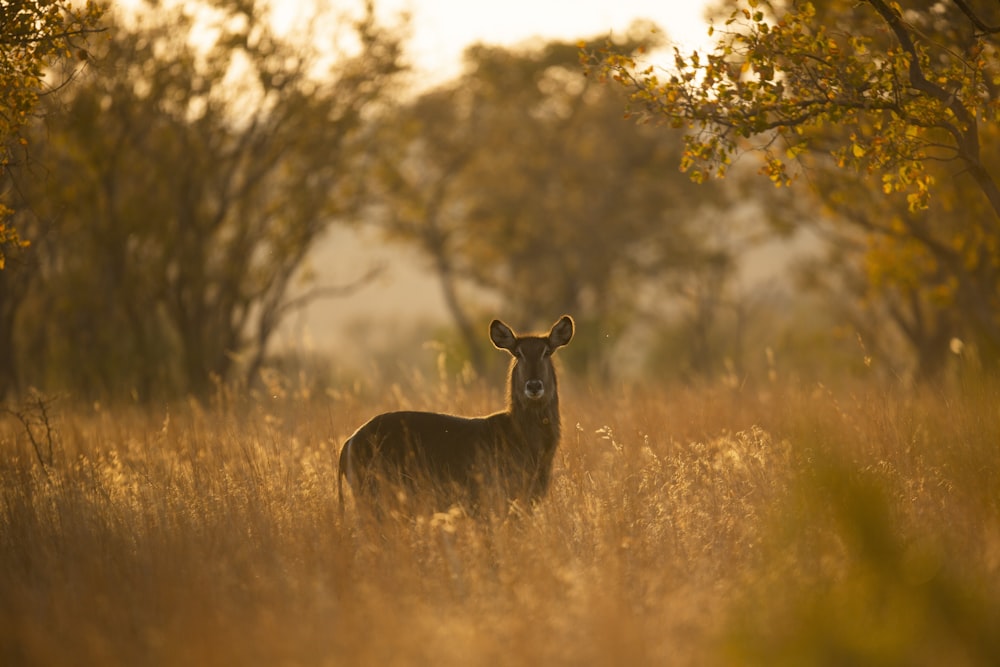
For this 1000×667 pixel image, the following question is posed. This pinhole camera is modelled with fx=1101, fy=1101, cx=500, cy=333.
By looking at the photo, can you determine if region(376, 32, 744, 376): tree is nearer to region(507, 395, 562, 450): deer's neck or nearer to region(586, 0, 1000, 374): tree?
region(586, 0, 1000, 374): tree

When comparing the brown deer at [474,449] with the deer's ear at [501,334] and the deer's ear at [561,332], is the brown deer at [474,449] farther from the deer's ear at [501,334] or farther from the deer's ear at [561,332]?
the deer's ear at [561,332]

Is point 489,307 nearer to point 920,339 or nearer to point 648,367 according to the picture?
point 648,367

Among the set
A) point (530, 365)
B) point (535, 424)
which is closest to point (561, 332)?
point (530, 365)

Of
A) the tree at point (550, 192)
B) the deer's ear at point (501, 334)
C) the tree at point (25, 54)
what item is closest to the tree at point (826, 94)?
the deer's ear at point (501, 334)

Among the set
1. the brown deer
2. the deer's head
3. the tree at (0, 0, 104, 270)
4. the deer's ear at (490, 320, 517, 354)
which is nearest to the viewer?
the brown deer

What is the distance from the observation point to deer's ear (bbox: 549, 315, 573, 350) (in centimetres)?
892

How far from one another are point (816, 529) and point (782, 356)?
3016 centimetres

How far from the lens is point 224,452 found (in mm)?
9562

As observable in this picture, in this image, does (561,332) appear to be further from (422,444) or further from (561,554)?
(561,554)

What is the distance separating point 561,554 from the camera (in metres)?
6.85

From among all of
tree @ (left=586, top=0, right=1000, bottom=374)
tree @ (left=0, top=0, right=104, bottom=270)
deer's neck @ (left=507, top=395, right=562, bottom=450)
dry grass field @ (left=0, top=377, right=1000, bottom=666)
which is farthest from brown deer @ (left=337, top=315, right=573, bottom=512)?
tree @ (left=0, top=0, right=104, bottom=270)

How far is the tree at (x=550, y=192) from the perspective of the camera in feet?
108

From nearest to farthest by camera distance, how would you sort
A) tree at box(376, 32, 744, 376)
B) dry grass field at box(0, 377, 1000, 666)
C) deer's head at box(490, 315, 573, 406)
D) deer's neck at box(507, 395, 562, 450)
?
dry grass field at box(0, 377, 1000, 666)
deer's head at box(490, 315, 573, 406)
deer's neck at box(507, 395, 562, 450)
tree at box(376, 32, 744, 376)

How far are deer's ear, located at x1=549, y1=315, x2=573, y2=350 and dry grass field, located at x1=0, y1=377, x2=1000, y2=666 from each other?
3.06 feet
